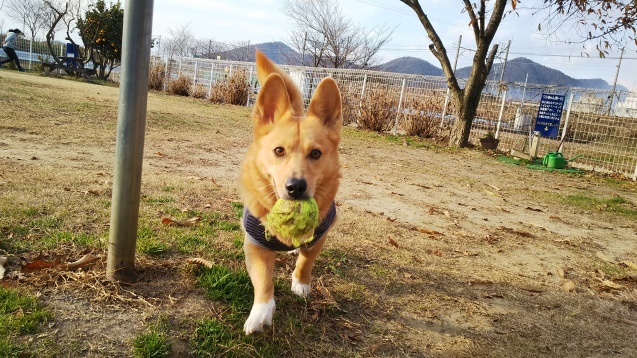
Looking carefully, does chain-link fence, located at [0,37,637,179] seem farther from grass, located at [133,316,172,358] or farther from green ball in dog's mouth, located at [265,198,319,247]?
grass, located at [133,316,172,358]

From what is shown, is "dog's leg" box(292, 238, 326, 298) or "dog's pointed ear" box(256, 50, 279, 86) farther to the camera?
"dog's pointed ear" box(256, 50, 279, 86)

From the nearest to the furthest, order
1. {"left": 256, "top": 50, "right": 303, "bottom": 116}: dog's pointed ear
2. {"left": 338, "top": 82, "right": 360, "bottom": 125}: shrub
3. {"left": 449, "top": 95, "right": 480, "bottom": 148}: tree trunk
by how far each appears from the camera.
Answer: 1. {"left": 256, "top": 50, "right": 303, "bottom": 116}: dog's pointed ear
2. {"left": 449, "top": 95, "right": 480, "bottom": 148}: tree trunk
3. {"left": 338, "top": 82, "right": 360, "bottom": 125}: shrub

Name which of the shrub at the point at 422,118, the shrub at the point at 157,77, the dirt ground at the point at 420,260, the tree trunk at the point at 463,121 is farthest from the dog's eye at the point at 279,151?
the shrub at the point at 157,77

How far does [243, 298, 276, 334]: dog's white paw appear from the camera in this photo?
6.08ft

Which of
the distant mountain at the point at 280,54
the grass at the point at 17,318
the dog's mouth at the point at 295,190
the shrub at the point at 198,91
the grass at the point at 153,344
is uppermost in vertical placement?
the distant mountain at the point at 280,54

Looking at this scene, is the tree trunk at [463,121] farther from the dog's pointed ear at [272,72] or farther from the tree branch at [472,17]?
the dog's pointed ear at [272,72]

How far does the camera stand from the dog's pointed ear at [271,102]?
253 cm

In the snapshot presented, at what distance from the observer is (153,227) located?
2.92 m

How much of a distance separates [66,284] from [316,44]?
107 ft

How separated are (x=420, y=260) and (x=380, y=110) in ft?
37.4

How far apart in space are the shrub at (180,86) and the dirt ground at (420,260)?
14304 millimetres

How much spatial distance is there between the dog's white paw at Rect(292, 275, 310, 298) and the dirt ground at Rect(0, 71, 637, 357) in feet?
0.41

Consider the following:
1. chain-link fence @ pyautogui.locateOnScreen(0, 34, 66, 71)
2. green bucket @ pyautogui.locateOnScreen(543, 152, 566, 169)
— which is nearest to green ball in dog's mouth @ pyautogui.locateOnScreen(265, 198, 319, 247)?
green bucket @ pyautogui.locateOnScreen(543, 152, 566, 169)

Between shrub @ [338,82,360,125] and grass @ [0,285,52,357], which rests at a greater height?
shrub @ [338,82,360,125]
